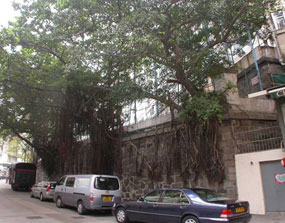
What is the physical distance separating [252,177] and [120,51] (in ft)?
22.5

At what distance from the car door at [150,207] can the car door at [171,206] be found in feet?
0.40

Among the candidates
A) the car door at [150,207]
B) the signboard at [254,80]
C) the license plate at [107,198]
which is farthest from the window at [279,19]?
the license plate at [107,198]

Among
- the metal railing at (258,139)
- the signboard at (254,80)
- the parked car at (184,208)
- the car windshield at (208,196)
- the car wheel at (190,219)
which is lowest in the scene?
the car wheel at (190,219)

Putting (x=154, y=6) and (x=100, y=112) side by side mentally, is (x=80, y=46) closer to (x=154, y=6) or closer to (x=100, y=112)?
(x=154, y=6)

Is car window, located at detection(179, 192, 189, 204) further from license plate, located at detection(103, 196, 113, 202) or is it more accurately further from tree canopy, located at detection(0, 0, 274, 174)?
license plate, located at detection(103, 196, 113, 202)

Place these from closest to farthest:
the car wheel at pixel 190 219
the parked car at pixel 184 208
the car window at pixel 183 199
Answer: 1. the parked car at pixel 184 208
2. the car wheel at pixel 190 219
3. the car window at pixel 183 199

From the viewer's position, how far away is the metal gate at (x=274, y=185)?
884 centimetres

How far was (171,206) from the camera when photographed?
7535 millimetres

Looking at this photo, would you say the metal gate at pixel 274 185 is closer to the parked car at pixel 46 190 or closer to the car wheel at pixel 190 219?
the car wheel at pixel 190 219

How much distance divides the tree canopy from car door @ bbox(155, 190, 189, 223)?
3.60m

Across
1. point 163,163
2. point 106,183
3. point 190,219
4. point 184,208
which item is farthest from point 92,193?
point 190,219

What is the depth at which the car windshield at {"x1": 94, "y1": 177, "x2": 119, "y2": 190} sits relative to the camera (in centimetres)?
1053

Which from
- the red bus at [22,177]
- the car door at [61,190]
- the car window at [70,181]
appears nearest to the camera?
the car window at [70,181]

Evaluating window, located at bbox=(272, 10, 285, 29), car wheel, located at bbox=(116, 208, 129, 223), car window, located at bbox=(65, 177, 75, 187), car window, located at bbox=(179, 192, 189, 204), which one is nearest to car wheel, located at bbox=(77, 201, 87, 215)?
car window, located at bbox=(65, 177, 75, 187)
